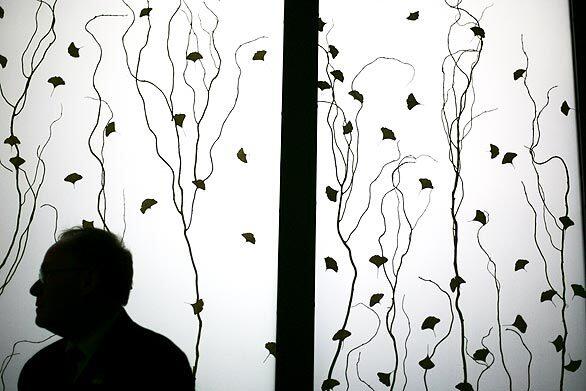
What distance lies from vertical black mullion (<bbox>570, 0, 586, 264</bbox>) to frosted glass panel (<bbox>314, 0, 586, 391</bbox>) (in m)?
0.03

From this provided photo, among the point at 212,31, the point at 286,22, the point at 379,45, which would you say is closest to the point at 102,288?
the point at 212,31

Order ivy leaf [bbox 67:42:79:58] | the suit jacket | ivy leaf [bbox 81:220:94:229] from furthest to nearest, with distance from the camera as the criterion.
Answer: ivy leaf [bbox 67:42:79:58] < ivy leaf [bbox 81:220:94:229] < the suit jacket

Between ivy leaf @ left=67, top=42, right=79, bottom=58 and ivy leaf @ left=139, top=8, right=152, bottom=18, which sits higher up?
ivy leaf @ left=139, top=8, right=152, bottom=18

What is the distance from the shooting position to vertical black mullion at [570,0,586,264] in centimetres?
201

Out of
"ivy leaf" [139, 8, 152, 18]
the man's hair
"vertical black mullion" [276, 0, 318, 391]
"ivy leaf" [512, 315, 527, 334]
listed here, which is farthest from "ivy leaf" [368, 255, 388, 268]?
"ivy leaf" [139, 8, 152, 18]

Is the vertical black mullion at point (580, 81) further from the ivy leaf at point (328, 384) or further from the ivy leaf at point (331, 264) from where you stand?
the ivy leaf at point (328, 384)

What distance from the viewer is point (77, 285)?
4.27 ft

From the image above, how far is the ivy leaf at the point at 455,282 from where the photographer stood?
1889 mm

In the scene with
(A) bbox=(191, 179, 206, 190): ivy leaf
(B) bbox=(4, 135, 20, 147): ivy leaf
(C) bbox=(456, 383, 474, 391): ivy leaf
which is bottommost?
(C) bbox=(456, 383, 474, 391): ivy leaf

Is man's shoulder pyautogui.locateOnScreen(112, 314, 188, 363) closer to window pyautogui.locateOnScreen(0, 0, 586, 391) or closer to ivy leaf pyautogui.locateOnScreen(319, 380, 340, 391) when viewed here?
window pyautogui.locateOnScreen(0, 0, 586, 391)

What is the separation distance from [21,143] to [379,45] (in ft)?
5.09

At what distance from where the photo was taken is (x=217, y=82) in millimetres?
1947

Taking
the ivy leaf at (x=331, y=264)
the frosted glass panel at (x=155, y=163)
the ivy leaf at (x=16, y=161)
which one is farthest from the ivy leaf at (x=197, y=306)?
the ivy leaf at (x=16, y=161)

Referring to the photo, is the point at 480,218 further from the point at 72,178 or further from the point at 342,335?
the point at 72,178
